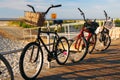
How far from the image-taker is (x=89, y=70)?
26.9 feet

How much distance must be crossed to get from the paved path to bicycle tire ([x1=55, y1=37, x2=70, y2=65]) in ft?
0.57

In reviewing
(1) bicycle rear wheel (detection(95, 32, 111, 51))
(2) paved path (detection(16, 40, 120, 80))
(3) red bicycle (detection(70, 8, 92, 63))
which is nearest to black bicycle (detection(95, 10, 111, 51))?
(1) bicycle rear wheel (detection(95, 32, 111, 51))

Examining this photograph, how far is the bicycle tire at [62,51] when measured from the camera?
8.48 metres

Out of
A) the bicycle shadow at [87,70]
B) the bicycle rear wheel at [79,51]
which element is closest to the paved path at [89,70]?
the bicycle shadow at [87,70]

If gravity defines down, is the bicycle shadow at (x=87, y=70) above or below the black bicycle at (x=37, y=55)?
below

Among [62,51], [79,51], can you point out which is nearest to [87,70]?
[62,51]

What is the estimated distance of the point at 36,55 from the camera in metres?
7.41

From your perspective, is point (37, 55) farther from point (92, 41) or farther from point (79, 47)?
point (92, 41)

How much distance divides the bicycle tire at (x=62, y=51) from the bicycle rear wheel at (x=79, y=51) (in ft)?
0.98

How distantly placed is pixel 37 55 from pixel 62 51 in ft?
5.03

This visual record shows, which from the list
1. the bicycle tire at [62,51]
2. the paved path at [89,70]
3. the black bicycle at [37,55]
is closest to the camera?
the black bicycle at [37,55]

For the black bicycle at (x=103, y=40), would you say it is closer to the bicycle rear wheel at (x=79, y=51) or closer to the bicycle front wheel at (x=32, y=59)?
the bicycle rear wheel at (x=79, y=51)

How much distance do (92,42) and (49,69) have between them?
9.94ft

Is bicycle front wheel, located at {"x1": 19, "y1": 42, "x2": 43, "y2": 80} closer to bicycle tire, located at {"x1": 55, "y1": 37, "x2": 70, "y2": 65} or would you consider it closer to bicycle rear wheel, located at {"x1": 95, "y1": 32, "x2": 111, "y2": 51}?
bicycle tire, located at {"x1": 55, "y1": 37, "x2": 70, "y2": 65}
